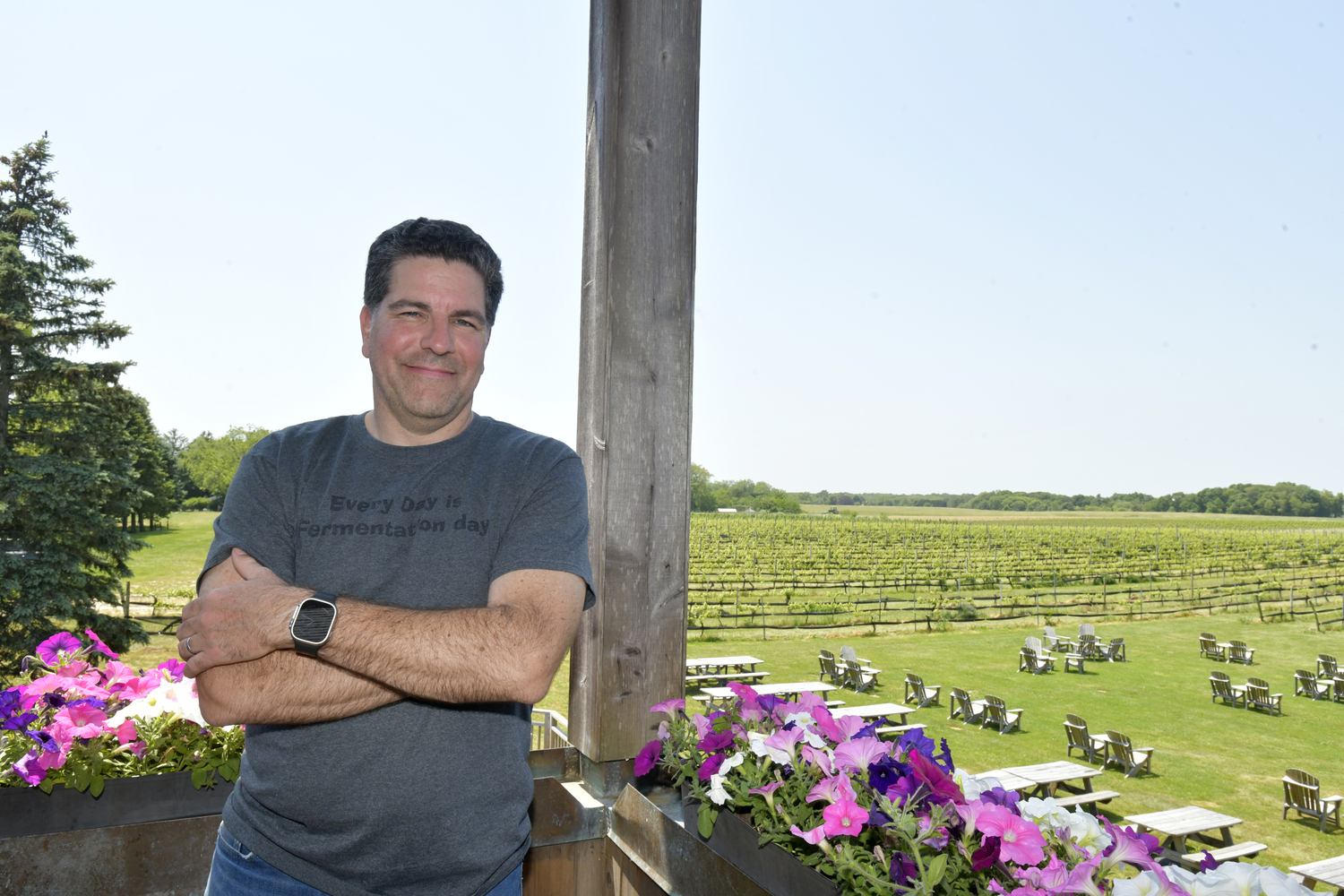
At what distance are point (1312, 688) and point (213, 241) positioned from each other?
46454mm

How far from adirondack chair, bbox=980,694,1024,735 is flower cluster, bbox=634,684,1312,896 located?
14630 mm

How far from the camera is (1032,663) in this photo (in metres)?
20.0

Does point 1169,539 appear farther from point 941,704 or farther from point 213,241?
point 213,241

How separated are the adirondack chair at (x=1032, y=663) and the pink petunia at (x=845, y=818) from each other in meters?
21.6

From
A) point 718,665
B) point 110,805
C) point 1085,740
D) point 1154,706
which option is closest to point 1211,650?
point 1154,706

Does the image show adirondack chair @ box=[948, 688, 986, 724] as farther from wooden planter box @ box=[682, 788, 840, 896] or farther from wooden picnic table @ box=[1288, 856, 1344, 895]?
wooden planter box @ box=[682, 788, 840, 896]

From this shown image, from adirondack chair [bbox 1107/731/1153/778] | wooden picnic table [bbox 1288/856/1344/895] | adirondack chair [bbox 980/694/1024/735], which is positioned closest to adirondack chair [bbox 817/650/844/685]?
adirondack chair [bbox 980/694/1024/735]

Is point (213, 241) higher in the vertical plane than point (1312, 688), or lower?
higher

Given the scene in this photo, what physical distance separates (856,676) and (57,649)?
657 inches

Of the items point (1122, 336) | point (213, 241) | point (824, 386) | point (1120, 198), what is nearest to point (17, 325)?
point (213, 241)

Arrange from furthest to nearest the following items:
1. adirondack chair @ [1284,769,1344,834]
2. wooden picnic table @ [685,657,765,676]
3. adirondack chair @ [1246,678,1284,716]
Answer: adirondack chair @ [1246,678,1284,716]
wooden picnic table @ [685,657,765,676]
adirondack chair @ [1284,769,1344,834]

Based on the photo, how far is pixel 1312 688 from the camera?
59.5 feet

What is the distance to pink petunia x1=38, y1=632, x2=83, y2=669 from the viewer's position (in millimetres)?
1592

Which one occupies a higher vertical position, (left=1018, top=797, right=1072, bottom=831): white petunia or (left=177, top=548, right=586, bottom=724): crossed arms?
(left=177, top=548, right=586, bottom=724): crossed arms
